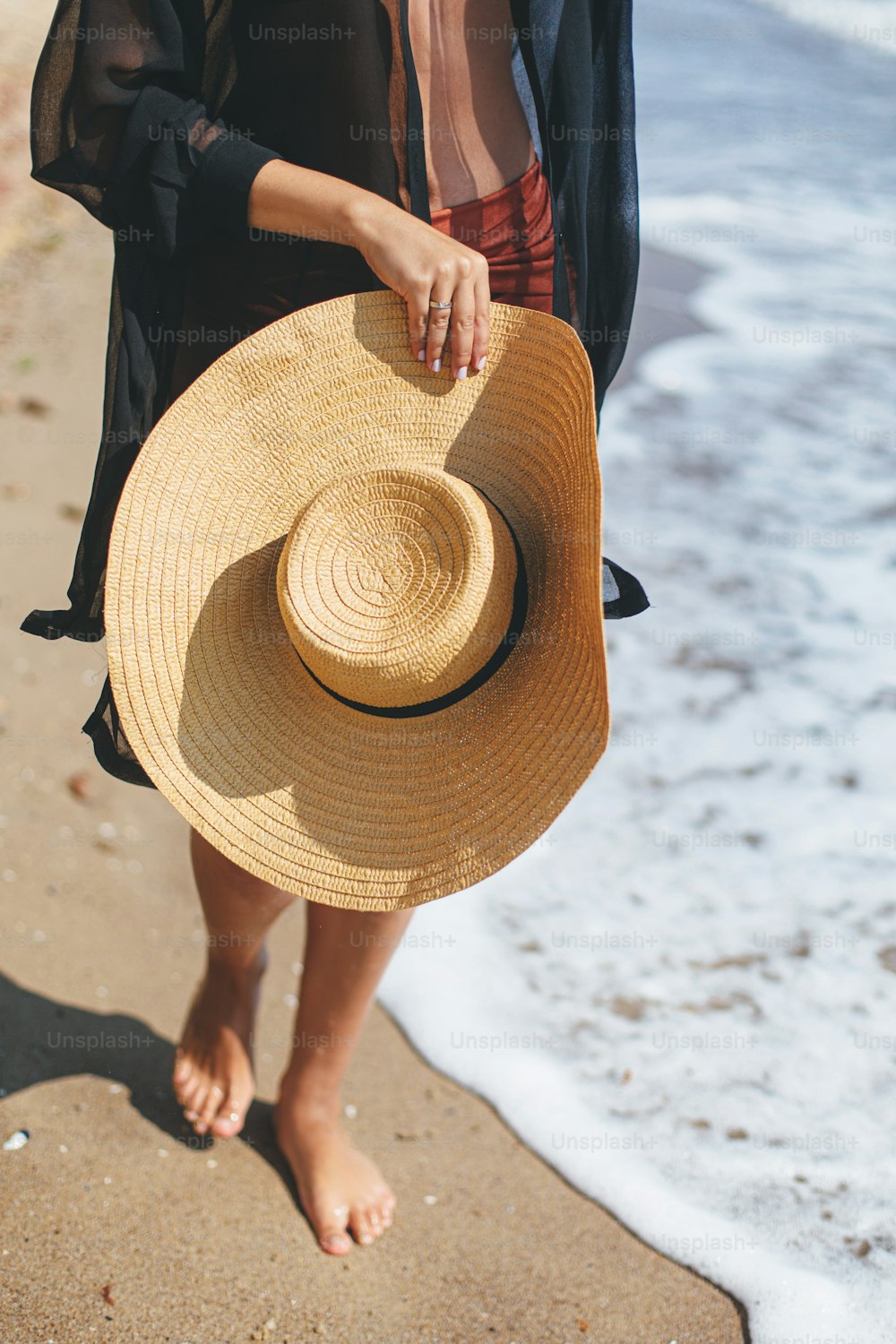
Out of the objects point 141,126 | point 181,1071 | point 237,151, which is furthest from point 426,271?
point 181,1071

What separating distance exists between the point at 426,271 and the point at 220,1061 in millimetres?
1504

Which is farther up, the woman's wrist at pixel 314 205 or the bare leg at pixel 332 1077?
the woman's wrist at pixel 314 205

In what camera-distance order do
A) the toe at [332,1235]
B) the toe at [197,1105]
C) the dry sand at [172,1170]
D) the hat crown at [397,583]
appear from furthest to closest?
the toe at [197,1105], the toe at [332,1235], the dry sand at [172,1170], the hat crown at [397,583]

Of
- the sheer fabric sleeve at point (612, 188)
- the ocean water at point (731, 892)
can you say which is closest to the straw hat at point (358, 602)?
the sheer fabric sleeve at point (612, 188)

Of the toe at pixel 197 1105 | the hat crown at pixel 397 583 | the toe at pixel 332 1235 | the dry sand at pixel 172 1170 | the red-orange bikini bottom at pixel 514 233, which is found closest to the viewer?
the hat crown at pixel 397 583

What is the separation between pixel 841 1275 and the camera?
2.05 metres

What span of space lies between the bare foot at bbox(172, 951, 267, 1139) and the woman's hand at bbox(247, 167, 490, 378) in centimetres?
123

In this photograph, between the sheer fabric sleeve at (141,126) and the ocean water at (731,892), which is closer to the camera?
the sheer fabric sleeve at (141,126)

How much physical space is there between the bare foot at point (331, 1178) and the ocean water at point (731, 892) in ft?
1.22

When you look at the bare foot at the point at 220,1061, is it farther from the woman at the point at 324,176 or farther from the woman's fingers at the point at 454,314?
the woman's fingers at the point at 454,314

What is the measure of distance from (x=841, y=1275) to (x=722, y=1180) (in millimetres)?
278

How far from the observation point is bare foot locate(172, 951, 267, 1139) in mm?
2168

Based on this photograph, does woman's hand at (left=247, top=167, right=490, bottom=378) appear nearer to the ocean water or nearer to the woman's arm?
the woman's arm

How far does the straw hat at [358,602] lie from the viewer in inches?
58.2
